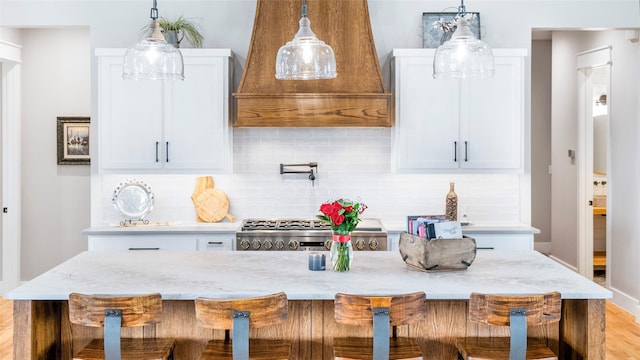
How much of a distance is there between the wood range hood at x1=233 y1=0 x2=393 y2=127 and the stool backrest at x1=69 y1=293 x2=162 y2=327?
2432 millimetres

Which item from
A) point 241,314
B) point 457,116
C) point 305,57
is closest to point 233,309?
point 241,314

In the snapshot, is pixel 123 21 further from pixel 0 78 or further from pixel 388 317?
pixel 388 317

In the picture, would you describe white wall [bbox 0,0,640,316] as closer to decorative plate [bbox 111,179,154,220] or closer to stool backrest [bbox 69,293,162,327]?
decorative plate [bbox 111,179,154,220]

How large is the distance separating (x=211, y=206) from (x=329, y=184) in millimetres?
1053

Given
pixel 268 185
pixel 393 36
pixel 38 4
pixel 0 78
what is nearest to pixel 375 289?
pixel 268 185

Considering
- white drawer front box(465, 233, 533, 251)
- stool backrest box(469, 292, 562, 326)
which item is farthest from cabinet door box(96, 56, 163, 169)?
stool backrest box(469, 292, 562, 326)

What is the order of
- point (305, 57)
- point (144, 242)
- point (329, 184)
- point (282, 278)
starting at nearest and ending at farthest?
point (282, 278) → point (305, 57) → point (144, 242) → point (329, 184)

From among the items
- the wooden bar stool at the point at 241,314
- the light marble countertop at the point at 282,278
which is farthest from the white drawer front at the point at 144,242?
the wooden bar stool at the point at 241,314

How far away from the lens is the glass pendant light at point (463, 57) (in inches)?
116

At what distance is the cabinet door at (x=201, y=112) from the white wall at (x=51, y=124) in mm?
1748

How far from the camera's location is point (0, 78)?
571 cm

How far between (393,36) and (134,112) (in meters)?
2.30

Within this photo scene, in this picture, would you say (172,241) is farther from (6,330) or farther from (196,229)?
(6,330)

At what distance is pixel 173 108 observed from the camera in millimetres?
4629
